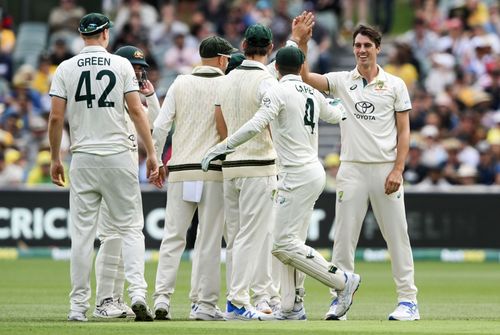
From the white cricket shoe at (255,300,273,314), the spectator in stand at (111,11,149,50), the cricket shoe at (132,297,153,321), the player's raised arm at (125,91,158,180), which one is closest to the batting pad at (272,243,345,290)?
the white cricket shoe at (255,300,273,314)

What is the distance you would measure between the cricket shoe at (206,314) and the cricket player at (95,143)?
2.13 ft

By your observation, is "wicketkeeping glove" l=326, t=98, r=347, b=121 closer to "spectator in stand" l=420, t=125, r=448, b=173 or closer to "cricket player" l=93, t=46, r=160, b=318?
"cricket player" l=93, t=46, r=160, b=318

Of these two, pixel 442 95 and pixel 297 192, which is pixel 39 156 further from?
pixel 297 192

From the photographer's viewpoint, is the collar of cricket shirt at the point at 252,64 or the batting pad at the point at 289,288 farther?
the collar of cricket shirt at the point at 252,64

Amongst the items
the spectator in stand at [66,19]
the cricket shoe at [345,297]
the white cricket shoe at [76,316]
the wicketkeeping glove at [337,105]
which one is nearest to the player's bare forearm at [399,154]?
the wicketkeeping glove at [337,105]

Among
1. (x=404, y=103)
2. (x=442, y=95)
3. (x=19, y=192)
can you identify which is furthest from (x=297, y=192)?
(x=442, y=95)

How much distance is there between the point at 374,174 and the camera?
12656mm

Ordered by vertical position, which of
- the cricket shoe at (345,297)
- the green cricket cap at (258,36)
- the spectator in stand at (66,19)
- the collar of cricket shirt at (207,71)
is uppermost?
the spectator in stand at (66,19)

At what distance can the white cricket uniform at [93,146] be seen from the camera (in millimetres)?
12047

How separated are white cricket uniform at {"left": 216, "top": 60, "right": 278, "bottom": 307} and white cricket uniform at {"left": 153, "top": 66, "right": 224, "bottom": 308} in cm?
20

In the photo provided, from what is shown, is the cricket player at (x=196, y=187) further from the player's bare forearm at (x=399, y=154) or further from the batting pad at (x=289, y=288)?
the player's bare forearm at (x=399, y=154)

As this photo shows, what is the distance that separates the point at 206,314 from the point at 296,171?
1546mm

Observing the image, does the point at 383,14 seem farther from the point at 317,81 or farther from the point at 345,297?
the point at 345,297

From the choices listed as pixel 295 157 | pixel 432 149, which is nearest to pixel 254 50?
pixel 295 157
